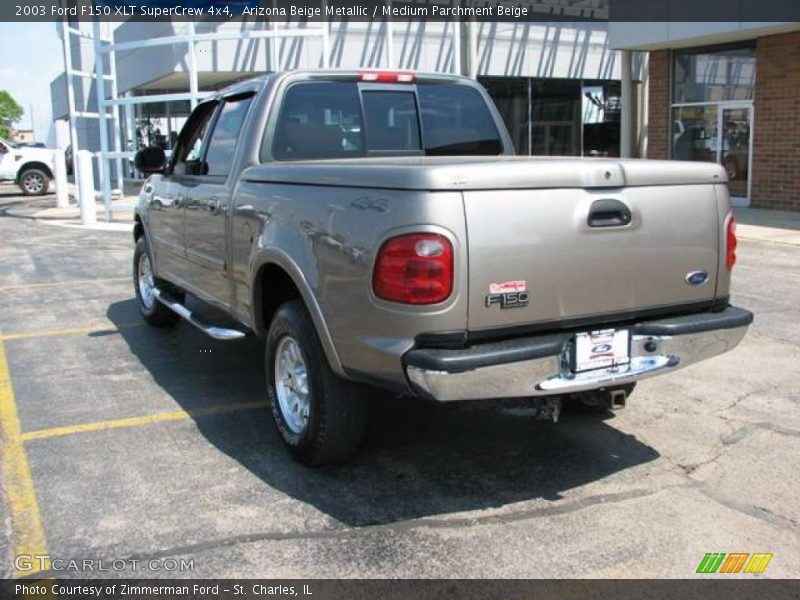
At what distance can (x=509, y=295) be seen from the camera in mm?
3330

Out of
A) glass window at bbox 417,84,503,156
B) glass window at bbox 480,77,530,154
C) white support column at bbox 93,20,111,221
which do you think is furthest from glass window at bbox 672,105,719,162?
glass window at bbox 417,84,503,156

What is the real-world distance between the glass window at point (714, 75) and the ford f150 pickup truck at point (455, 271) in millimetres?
14584

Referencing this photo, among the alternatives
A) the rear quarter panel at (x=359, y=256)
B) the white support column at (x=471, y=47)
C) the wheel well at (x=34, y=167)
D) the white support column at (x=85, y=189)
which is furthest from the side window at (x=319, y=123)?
the wheel well at (x=34, y=167)

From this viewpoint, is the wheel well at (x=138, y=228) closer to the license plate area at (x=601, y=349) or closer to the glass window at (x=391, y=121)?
the glass window at (x=391, y=121)

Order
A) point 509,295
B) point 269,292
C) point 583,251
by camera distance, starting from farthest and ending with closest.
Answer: point 269,292, point 583,251, point 509,295

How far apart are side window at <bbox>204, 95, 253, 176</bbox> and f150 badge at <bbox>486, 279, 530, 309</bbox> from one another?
233 centimetres

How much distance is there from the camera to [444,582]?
308 cm

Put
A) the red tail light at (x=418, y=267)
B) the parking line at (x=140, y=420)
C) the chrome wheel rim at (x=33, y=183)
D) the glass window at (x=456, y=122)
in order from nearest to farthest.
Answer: the red tail light at (x=418, y=267) → the parking line at (x=140, y=420) → the glass window at (x=456, y=122) → the chrome wheel rim at (x=33, y=183)

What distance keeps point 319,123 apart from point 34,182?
23834 mm

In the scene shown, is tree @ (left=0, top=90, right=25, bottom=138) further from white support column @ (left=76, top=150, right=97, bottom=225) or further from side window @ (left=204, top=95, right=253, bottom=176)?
side window @ (left=204, top=95, right=253, bottom=176)

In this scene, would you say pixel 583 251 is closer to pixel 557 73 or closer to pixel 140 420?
pixel 140 420

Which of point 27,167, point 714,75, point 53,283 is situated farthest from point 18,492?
point 27,167

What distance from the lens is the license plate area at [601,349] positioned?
347cm

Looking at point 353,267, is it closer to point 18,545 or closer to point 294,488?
point 294,488
